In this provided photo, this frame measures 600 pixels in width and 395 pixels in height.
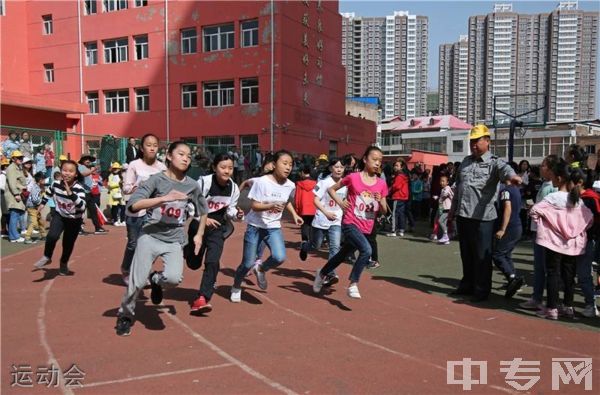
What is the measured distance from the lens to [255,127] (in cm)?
3016

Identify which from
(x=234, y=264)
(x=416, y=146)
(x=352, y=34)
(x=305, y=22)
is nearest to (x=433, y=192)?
(x=234, y=264)

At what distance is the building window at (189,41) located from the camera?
104ft

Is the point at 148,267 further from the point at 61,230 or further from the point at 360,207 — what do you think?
the point at 61,230

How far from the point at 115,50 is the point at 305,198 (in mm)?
30083

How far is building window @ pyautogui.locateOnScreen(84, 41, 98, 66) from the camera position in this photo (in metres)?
35.3

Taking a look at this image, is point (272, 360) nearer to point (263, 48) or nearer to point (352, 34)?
point (263, 48)

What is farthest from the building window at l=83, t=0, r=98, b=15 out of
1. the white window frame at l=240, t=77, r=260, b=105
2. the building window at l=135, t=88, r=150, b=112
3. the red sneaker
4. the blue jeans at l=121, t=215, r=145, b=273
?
the red sneaker

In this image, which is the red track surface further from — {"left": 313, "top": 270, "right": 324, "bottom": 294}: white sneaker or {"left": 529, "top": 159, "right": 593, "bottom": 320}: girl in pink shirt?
{"left": 529, "top": 159, "right": 593, "bottom": 320}: girl in pink shirt

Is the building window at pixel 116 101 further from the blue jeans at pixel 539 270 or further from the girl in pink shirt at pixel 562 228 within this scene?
the girl in pink shirt at pixel 562 228

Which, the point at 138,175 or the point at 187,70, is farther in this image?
the point at 187,70

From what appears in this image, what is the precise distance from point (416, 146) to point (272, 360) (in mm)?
70750

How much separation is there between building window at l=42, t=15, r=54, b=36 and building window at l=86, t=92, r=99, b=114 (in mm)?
5525

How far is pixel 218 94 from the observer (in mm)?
31438

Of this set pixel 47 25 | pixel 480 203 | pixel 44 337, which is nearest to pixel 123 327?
pixel 44 337
